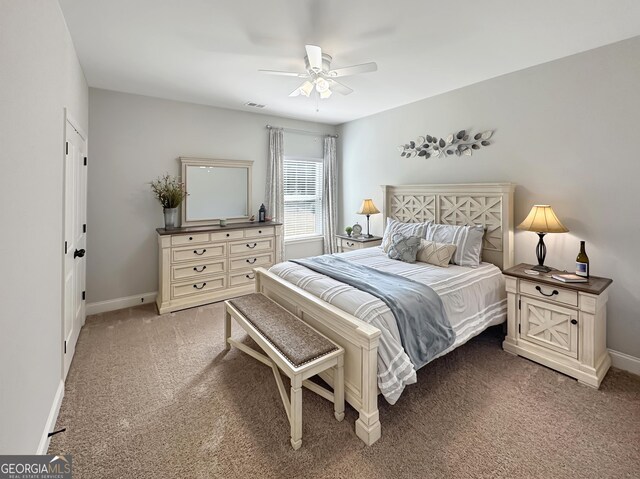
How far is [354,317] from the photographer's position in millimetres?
2033

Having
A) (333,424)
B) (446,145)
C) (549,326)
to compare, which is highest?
(446,145)

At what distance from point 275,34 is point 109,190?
2.89 meters

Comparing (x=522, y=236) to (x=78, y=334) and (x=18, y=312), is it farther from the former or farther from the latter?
(x=78, y=334)

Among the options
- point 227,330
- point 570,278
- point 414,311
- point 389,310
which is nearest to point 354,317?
point 389,310

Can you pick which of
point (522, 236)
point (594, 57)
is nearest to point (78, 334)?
point (522, 236)

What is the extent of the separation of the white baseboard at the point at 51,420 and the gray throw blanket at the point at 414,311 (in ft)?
7.06

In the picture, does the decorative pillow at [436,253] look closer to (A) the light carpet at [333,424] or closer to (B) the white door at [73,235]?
(A) the light carpet at [333,424]

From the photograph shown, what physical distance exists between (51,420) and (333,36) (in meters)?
3.45

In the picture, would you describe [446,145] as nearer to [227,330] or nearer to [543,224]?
[543,224]

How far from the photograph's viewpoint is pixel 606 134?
105 inches

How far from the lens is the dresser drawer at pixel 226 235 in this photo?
4172mm

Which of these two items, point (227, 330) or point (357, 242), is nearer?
point (227, 330)

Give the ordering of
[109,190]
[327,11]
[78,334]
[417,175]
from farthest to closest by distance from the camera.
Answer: [417,175], [109,190], [78,334], [327,11]

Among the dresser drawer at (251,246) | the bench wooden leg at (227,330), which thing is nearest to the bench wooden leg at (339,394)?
the bench wooden leg at (227,330)
